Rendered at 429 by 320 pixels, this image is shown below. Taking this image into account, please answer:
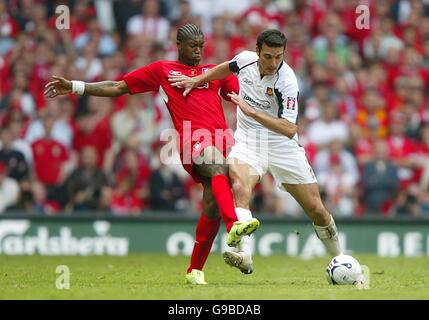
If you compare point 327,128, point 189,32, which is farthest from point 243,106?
point 327,128

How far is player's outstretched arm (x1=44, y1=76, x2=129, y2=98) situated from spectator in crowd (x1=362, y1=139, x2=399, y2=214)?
7.46 meters

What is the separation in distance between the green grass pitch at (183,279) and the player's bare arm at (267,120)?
1.50 metres

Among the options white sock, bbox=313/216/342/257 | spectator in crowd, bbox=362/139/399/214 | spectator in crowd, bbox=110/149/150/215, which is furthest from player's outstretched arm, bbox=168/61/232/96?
spectator in crowd, bbox=362/139/399/214

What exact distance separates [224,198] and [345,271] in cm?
142

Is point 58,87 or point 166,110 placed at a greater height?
point 58,87

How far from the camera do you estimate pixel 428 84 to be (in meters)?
19.8

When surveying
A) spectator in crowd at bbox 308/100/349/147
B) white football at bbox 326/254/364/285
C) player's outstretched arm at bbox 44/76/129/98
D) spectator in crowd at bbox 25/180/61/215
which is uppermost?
player's outstretched arm at bbox 44/76/129/98

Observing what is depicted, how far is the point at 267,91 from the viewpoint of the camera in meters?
10.7

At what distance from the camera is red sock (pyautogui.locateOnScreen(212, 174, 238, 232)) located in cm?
1016

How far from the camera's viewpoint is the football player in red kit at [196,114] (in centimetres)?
1058

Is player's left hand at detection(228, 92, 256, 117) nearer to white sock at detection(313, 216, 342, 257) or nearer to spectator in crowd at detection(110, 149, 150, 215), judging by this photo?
white sock at detection(313, 216, 342, 257)

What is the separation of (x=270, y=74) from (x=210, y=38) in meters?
8.90

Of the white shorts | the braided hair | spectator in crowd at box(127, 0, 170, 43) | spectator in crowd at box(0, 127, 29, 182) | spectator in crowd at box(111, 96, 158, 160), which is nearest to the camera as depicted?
the braided hair

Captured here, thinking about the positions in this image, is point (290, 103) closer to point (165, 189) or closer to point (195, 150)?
point (195, 150)
